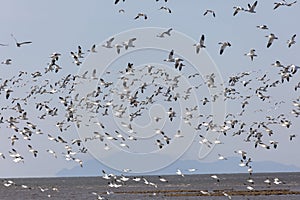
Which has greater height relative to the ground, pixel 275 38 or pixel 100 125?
pixel 275 38

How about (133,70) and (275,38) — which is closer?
(275,38)

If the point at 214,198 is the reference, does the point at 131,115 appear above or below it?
above

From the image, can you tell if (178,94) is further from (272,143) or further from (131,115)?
(272,143)

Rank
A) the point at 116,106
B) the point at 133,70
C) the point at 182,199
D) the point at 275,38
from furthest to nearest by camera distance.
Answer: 1. the point at 182,199
2. the point at 116,106
3. the point at 133,70
4. the point at 275,38

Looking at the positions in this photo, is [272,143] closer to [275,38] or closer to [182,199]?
[275,38]

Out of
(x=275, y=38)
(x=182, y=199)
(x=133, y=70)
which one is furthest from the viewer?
(x=182, y=199)

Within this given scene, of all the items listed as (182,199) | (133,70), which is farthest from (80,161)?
(182,199)

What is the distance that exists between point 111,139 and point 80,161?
3130 mm

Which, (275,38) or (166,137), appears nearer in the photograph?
(275,38)

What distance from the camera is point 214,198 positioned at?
283 ft

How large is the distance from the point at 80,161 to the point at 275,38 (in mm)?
15815

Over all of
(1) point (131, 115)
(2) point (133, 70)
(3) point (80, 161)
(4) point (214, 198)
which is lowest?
(4) point (214, 198)

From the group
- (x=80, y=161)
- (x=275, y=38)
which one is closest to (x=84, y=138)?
(x=80, y=161)

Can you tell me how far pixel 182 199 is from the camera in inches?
3317
